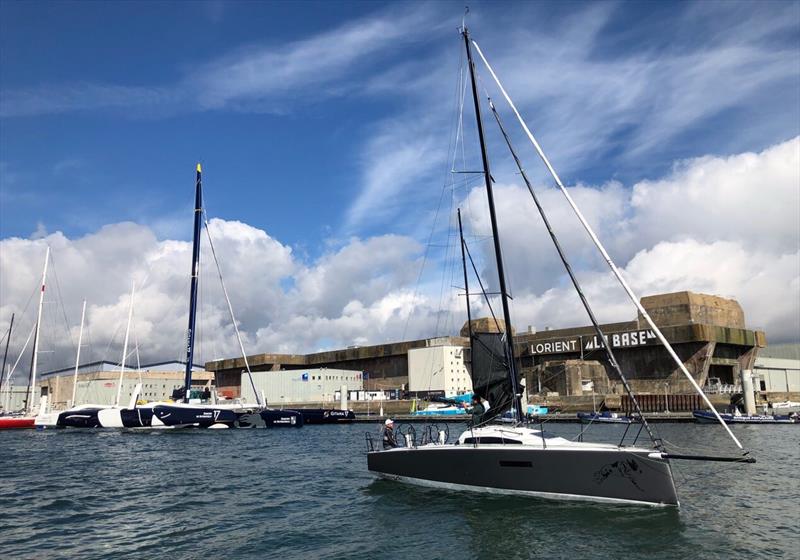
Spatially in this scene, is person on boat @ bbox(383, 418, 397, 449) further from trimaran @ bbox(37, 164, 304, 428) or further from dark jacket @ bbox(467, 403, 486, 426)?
trimaran @ bbox(37, 164, 304, 428)

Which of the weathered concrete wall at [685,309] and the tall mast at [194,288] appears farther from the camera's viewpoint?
the weathered concrete wall at [685,309]

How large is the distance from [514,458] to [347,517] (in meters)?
5.49

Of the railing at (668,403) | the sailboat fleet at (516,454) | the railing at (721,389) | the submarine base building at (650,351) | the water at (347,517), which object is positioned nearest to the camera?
the water at (347,517)

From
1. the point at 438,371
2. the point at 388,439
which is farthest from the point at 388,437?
the point at 438,371

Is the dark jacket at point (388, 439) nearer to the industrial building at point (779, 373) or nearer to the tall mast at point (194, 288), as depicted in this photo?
the tall mast at point (194, 288)

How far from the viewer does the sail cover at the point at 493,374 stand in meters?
22.0

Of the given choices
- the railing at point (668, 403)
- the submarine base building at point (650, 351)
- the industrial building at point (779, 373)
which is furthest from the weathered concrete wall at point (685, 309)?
the railing at point (668, 403)

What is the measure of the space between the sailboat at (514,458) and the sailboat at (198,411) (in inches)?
1354

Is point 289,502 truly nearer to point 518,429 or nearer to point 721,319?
point 518,429

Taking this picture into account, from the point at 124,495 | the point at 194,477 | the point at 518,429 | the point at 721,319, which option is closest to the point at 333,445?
the point at 194,477

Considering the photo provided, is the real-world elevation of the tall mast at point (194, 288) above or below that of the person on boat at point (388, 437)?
above

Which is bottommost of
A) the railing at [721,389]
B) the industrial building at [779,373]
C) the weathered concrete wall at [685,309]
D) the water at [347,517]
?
the water at [347,517]

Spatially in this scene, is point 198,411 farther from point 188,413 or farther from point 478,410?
point 478,410

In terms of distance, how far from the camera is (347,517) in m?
17.8
